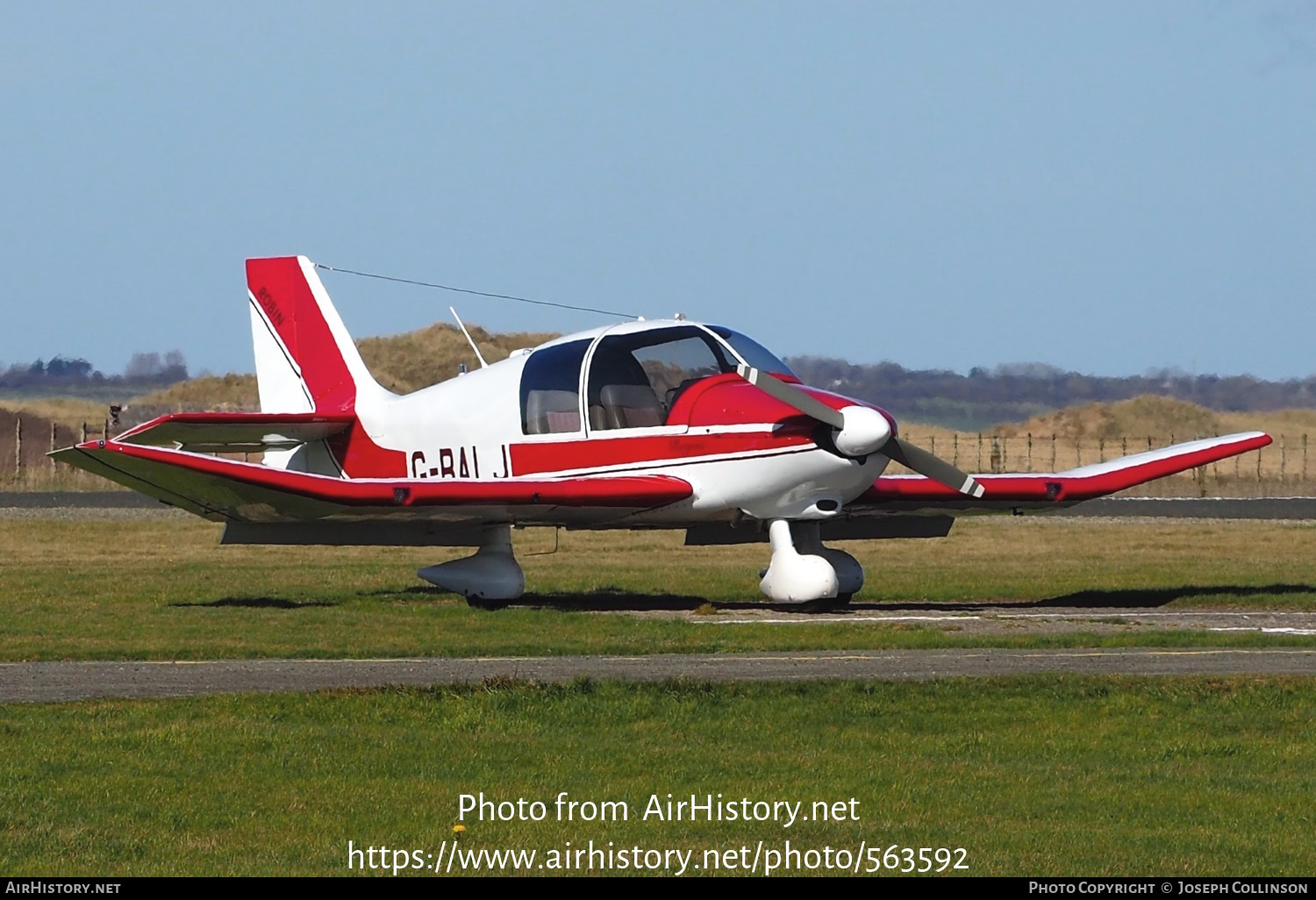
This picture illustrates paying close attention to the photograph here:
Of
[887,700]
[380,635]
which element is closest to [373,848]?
[887,700]

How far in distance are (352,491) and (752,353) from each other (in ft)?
14.7

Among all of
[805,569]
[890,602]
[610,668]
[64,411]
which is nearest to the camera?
[610,668]

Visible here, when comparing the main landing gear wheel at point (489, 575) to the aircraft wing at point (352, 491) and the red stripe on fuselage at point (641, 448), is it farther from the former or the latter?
the aircraft wing at point (352, 491)

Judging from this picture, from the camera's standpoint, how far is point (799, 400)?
17.2m

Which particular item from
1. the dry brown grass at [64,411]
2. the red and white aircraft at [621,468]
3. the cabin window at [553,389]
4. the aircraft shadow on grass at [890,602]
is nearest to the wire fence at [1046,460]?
the dry brown grass at [64,411]

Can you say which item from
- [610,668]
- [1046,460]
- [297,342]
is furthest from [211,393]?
[610,668]

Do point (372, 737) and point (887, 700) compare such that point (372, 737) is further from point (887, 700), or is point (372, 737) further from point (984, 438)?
point (984, 438)

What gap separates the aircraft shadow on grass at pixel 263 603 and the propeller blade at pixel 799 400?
5.84 meters

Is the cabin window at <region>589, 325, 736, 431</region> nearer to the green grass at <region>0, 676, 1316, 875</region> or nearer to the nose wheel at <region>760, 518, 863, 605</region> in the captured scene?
the nose wheel at <region>760, 518, 863, 605</region>

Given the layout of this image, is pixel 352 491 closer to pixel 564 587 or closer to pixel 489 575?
pixel 489 575

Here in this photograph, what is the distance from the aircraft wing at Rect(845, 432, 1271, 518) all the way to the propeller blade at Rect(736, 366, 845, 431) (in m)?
1.76

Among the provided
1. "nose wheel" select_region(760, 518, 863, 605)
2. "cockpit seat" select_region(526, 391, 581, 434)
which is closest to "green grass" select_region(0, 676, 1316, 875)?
"nose wheel" select_region(760, 518, 863, 605)
